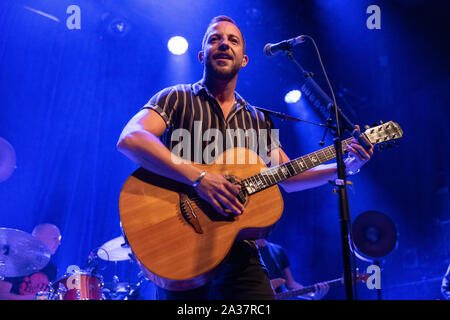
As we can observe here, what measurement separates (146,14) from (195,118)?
6.07 meters

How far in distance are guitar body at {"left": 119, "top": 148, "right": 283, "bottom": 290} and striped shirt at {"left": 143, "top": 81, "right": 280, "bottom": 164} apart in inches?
8.4

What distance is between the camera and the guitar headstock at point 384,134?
284 centimetres

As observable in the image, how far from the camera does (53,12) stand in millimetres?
7402

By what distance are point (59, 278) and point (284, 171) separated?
411 centimetres

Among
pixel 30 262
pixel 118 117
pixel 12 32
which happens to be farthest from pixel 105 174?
pixel 12 32

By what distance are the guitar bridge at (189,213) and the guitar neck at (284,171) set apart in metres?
0.45

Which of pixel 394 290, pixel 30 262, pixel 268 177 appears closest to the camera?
pixel 268 177

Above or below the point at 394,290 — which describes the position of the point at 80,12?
above

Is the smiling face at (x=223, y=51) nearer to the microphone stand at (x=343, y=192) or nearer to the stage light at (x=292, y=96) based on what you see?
the microphone stand at (x=343, y=192)

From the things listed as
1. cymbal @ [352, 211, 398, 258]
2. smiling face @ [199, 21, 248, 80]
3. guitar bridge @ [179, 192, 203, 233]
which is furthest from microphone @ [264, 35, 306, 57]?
cymbal @ [352, 211, 398, 258]

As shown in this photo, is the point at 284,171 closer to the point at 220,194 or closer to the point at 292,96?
the point at 220,194

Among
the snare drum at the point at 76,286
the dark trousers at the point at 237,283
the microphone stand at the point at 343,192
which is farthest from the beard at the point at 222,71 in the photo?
the snare drum at the point at 76,286

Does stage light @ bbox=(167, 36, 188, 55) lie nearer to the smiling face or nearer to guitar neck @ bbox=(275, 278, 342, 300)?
the smiling face

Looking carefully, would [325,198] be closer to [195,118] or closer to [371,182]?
[371,182]
